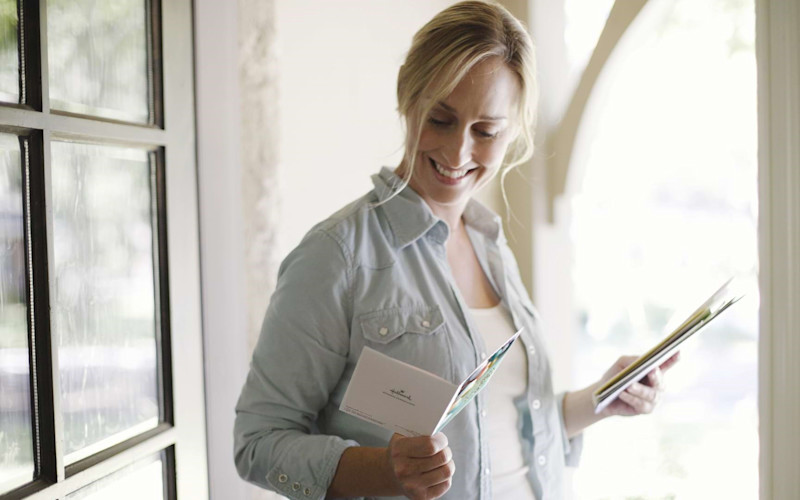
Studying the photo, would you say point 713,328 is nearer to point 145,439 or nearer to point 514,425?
point 514,425

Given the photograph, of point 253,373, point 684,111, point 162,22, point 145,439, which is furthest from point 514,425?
point 684,111

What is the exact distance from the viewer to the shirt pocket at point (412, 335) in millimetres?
1307

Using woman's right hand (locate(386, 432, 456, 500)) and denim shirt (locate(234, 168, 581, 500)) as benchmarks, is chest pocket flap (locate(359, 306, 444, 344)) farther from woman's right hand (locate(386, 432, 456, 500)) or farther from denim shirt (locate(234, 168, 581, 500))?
woman's right hand (locate(386, 432, 456, 500))

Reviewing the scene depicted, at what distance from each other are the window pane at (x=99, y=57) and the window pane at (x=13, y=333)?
198 millimetres

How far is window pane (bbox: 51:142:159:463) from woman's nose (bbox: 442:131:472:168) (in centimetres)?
69

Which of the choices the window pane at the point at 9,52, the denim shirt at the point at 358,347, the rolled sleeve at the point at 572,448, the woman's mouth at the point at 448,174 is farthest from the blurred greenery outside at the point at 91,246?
the rolled sleeve at the point at 572,448

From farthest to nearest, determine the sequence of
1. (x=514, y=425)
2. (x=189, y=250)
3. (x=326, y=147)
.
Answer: (x=326, y=147) < (x=189, y=250) < (x=514, y=425)

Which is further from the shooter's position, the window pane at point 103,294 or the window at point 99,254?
the window pane at point 103,294

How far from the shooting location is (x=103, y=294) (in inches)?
59.2

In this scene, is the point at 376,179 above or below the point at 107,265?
above

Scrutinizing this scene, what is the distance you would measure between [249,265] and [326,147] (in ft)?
1.84

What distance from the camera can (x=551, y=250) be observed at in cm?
308

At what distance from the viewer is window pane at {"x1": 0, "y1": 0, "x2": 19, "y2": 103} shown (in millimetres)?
1200

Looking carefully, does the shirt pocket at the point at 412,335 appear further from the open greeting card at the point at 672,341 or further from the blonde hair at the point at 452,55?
the open greeting card at the point at 672,341
